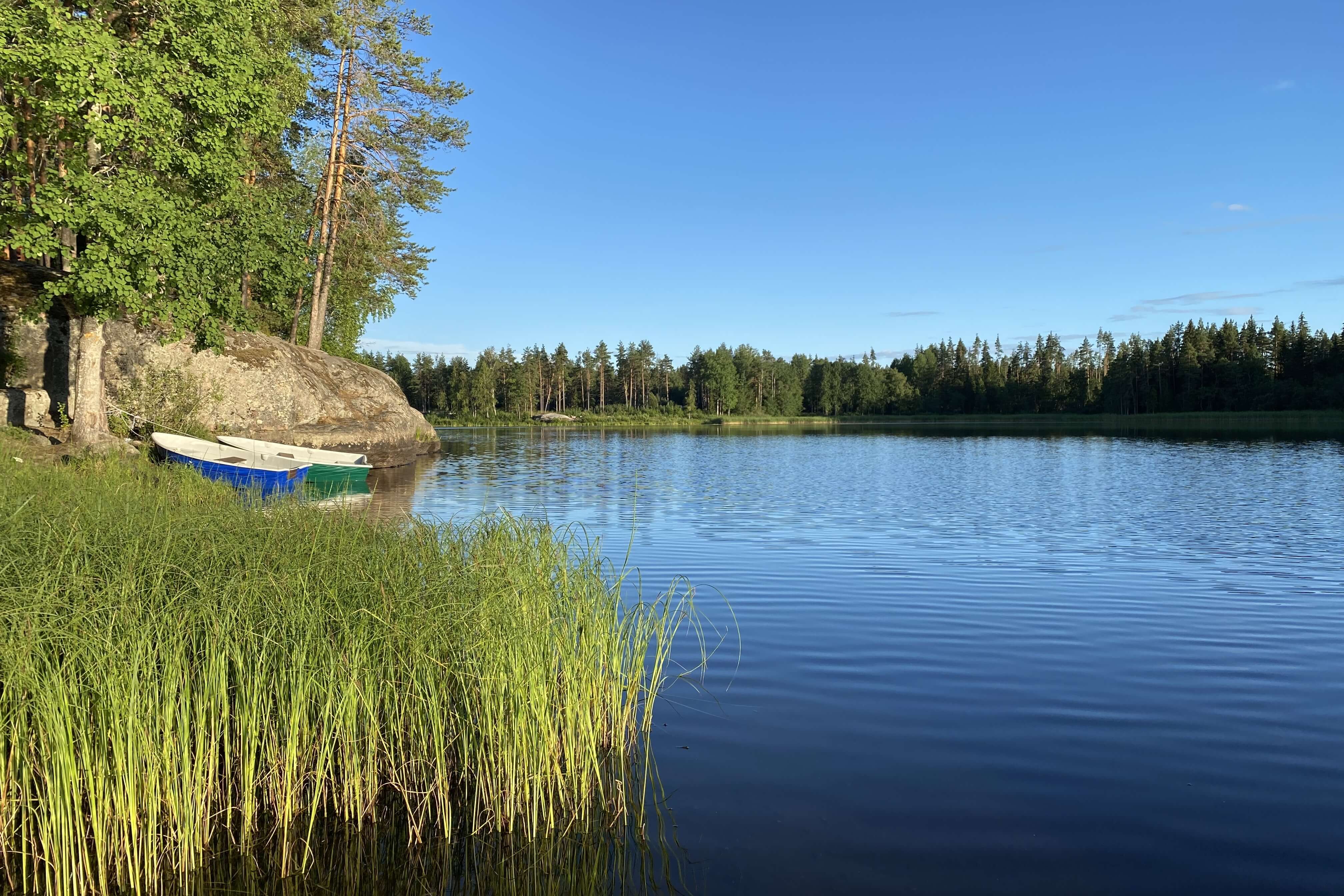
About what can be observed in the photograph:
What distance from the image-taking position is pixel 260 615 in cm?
564

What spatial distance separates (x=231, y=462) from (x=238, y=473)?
2331mm

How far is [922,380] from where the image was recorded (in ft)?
495

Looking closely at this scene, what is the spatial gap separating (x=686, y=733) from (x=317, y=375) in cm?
Answer: 2906

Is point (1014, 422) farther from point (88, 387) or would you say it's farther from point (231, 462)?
point (88, 387)

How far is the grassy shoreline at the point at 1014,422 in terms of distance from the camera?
8112 centimetres

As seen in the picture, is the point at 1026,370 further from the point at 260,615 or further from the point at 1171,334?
the point at 260,615

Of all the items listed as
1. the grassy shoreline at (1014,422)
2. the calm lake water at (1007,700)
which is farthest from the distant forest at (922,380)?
the calm lake water at (1007,700)

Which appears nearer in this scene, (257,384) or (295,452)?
(295,452)

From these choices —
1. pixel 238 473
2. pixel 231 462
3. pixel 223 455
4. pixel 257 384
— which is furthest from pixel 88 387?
pixel 257 384

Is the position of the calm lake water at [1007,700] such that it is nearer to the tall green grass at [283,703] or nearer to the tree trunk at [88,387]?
the tall green grass at [283,703]

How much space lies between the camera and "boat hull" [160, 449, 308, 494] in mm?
19156

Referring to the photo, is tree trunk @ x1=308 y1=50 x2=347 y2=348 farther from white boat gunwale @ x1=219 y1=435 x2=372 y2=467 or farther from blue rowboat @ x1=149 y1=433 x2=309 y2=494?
blue rowboat @ x1=149 y1=433 x2=309 y2=494

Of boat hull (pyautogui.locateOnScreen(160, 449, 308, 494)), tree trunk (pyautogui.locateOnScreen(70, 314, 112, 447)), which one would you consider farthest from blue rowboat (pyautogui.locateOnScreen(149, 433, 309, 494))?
tree trunk (pyautogui.locateOnScreen(70, 314, 112, 447))

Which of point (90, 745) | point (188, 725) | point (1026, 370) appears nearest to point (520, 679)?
point (188, 725)
